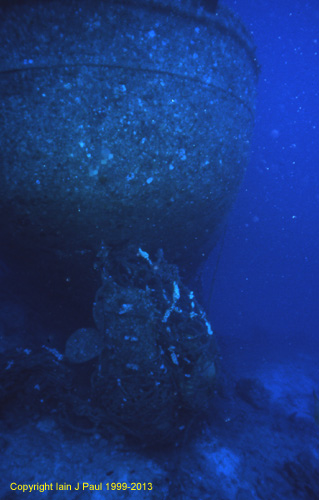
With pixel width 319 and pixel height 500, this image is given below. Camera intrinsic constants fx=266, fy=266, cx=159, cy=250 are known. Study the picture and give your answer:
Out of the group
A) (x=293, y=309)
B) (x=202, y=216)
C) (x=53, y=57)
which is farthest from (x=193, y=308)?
(x=293, y=309)

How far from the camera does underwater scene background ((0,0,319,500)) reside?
2.24 metres

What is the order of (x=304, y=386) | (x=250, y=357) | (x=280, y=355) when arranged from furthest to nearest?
(x=280, y=355), (x=250, y=357), (x=304, y=386)

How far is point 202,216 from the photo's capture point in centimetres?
326

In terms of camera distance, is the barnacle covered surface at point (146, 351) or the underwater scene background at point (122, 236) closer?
the underwater scene background at point (122, 236)

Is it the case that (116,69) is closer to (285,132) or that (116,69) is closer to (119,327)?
(119,327)

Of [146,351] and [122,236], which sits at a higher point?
[122,236]

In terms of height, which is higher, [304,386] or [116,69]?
[116,69]

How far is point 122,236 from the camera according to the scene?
282 centimetres

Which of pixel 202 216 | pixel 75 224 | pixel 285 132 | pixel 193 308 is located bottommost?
pixel 193 308

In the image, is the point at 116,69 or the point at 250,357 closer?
the point at 116,69

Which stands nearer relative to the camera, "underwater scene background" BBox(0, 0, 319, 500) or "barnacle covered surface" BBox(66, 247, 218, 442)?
"underwater scene background" BBox(0, 0, 319, 500)

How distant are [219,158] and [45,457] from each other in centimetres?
347

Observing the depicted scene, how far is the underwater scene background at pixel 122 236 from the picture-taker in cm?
224

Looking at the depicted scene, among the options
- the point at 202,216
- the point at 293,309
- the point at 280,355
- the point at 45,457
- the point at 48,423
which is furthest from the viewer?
the point at 293,309
